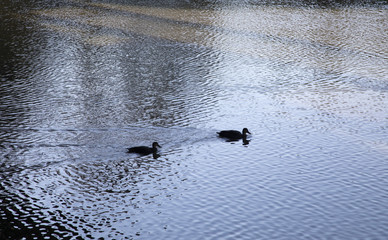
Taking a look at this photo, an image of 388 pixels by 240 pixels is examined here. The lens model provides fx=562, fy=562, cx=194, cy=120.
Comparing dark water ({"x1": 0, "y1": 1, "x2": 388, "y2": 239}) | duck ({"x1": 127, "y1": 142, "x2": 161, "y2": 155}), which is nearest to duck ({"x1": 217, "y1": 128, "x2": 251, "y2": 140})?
dark water ({"x1": 0, "y1": 1, "x2": 388, "y2": 239})

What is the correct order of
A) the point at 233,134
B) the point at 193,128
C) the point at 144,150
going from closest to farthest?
the point at 144,150, the point at 233,134, the point at 193,128

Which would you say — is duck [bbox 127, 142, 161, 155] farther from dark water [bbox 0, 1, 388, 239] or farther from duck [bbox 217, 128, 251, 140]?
duck [bbox 217, 128, 251, 140]

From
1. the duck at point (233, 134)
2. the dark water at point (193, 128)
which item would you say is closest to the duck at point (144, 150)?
the dark water at point (193, 128)

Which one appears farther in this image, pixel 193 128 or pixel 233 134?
pixel 193 128

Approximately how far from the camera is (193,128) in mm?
13336

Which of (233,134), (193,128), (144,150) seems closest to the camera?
(144,150)

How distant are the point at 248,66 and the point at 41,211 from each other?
36.3 feet

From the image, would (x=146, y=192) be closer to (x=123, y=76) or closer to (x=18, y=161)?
(x=18, y=161)

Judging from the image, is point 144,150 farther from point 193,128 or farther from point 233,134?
point 233,134

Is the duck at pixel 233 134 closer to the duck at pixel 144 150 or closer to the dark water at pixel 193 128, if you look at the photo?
the dark water at pixel 193 128

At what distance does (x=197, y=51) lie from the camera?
68.3 feet

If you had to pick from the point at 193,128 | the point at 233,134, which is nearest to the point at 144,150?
the point at 193,128

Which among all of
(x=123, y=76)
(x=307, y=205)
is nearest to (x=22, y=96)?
(x=123, y=76)

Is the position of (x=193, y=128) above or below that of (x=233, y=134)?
above
